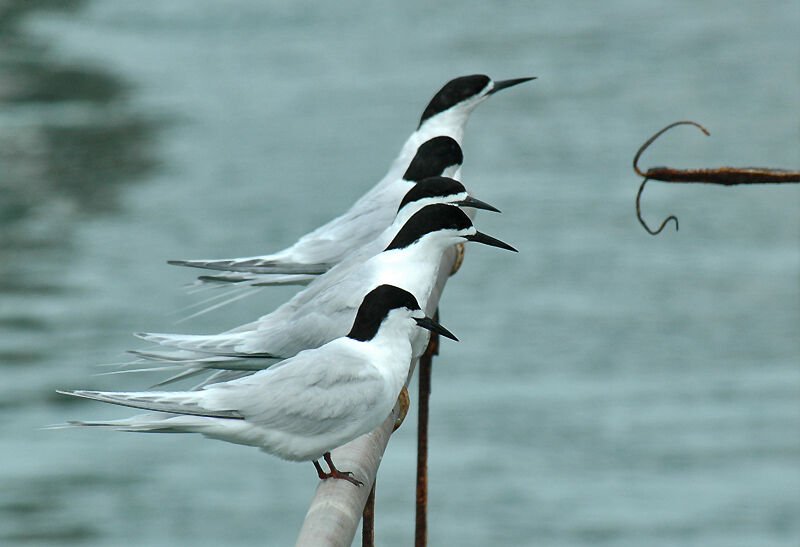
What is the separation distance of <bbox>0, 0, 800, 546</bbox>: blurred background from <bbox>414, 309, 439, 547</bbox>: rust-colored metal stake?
4.22 metres

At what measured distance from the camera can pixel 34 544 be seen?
7.87m

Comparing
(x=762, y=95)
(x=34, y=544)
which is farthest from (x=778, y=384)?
(x=762, y=95)

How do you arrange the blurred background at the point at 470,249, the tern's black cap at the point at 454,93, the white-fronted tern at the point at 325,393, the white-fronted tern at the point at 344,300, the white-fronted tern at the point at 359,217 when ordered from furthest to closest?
1. the blurred background at the point at 470,249
2. the tern's black cap at the point at 454,93
3. the white-fronted tern at the point at 359,217
4. the white-fronted tern at the point at 344,300
5. the white-fronted tern at the point at 325,393

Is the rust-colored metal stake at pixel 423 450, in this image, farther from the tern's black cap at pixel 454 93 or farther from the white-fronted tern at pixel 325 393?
the tern's black cap at pixel 454 93

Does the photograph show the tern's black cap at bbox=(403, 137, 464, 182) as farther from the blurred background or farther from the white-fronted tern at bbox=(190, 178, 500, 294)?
the blurred background

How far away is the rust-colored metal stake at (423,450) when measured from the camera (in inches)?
118

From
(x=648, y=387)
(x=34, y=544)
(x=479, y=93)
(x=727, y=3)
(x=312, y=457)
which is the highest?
(x=727, y=3)

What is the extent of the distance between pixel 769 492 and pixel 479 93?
4.01 m

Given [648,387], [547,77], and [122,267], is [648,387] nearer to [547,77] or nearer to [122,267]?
[122,267]

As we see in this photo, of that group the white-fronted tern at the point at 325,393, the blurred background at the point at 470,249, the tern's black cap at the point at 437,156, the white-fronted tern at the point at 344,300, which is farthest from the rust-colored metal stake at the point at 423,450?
the blurred background at the point at 470,249

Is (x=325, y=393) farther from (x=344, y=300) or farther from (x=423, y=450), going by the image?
(x=344, y=300)

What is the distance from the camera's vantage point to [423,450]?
309cm

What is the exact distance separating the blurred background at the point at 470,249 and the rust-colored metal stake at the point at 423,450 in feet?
13.8

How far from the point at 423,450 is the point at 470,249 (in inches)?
311
